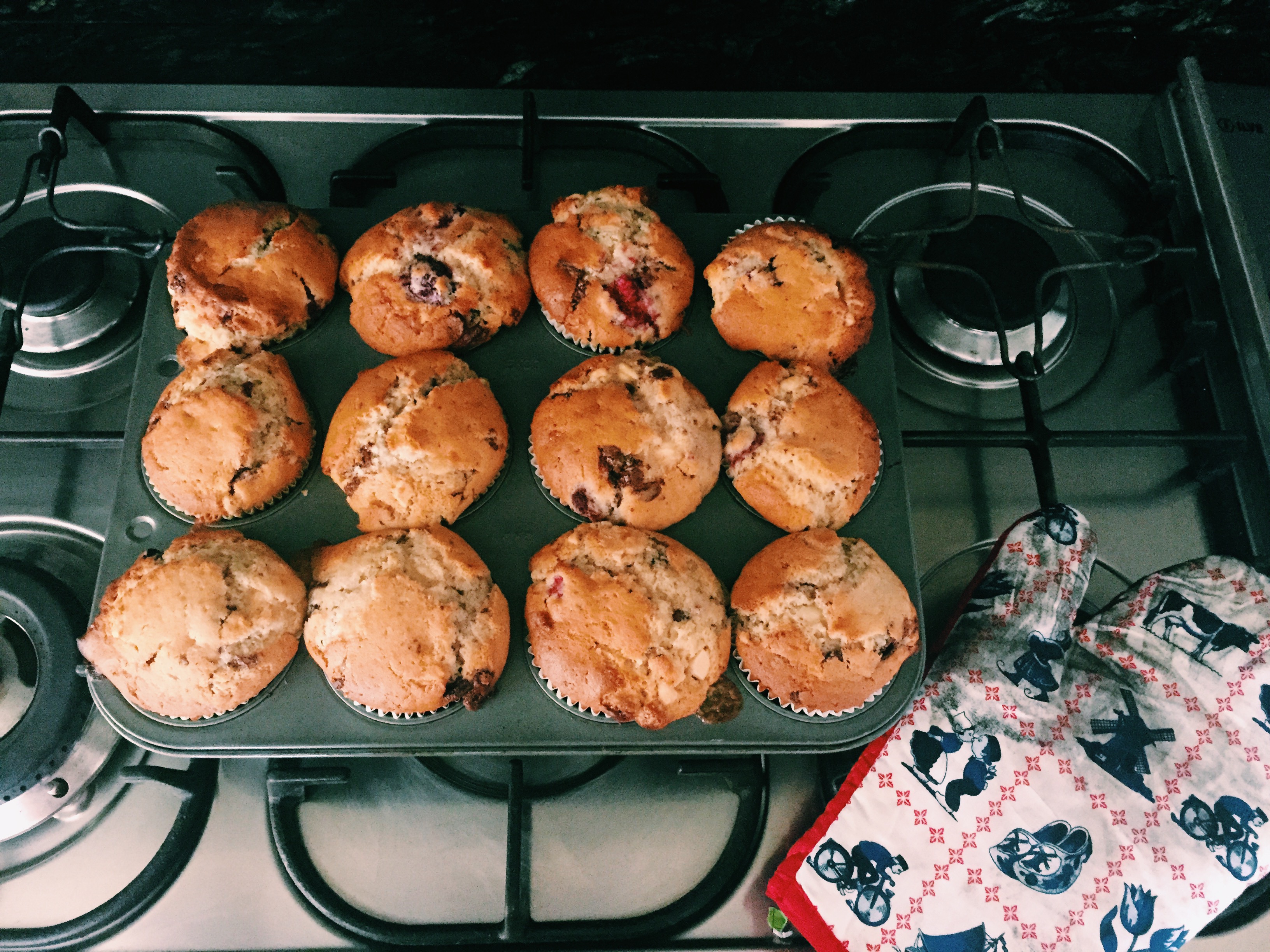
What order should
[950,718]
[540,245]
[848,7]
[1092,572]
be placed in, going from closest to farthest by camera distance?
[950,718] < [540,245] < [1092,572] < [848,7]

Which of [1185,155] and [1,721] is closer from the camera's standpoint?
[1,721]

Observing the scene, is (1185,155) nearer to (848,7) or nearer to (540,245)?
(848,7)

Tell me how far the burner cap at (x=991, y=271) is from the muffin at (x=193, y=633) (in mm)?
1527

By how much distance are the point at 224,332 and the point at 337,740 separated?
0.81 m

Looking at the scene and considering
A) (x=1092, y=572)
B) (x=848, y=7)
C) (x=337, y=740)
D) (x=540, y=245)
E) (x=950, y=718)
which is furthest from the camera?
(x=848, y=7)

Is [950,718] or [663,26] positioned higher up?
[663,26]

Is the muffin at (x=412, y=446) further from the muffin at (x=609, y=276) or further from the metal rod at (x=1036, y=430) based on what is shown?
the metal rod at (x=1036, y=430)

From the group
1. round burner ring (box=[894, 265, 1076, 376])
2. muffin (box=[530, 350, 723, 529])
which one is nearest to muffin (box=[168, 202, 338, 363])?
muffin (box=[530, 350, 723, 529])

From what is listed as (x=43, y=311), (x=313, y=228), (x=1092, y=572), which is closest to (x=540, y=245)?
(x=313, y=228)

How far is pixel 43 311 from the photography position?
1.67m

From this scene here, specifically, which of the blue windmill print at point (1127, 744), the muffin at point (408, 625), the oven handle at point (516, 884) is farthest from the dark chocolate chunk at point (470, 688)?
the blue windmill print at point (1127, 744)

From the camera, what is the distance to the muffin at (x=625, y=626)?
1.27m

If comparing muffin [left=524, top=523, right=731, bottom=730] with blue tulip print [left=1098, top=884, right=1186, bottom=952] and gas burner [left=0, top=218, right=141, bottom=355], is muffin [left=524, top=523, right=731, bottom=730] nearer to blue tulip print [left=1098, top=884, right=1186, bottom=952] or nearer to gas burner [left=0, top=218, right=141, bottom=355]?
blue tulip print [left=1098, top=884, right=1186, bottom=952]

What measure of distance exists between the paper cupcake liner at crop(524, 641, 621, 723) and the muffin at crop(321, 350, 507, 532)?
0.33 meters
